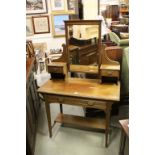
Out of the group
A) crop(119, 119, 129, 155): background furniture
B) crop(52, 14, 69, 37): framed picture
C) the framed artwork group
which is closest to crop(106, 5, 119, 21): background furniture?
the framed artwork group

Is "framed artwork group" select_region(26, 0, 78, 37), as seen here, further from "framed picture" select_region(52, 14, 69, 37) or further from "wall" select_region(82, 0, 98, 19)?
"wall" select_region(82, 0, 98, 19)

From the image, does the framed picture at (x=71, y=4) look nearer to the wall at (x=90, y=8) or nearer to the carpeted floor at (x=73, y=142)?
the wall at (x=90, y=8)

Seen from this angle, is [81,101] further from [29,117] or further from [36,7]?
[36,7]

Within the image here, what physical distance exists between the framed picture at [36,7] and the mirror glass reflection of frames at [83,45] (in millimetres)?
1247

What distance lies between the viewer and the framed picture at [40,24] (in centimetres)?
319

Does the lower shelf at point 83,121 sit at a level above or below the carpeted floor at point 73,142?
above

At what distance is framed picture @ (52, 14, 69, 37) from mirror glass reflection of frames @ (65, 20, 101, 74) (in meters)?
1.17

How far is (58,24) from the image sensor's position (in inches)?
128

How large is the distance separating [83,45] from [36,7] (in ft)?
4.62

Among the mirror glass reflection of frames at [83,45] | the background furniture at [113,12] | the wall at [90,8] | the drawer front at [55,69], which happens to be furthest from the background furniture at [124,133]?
the background furniture at [113,12]

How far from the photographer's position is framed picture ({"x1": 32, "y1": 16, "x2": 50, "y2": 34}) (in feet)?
10.5

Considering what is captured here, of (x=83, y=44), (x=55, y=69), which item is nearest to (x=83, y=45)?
(x=83, y=44)
